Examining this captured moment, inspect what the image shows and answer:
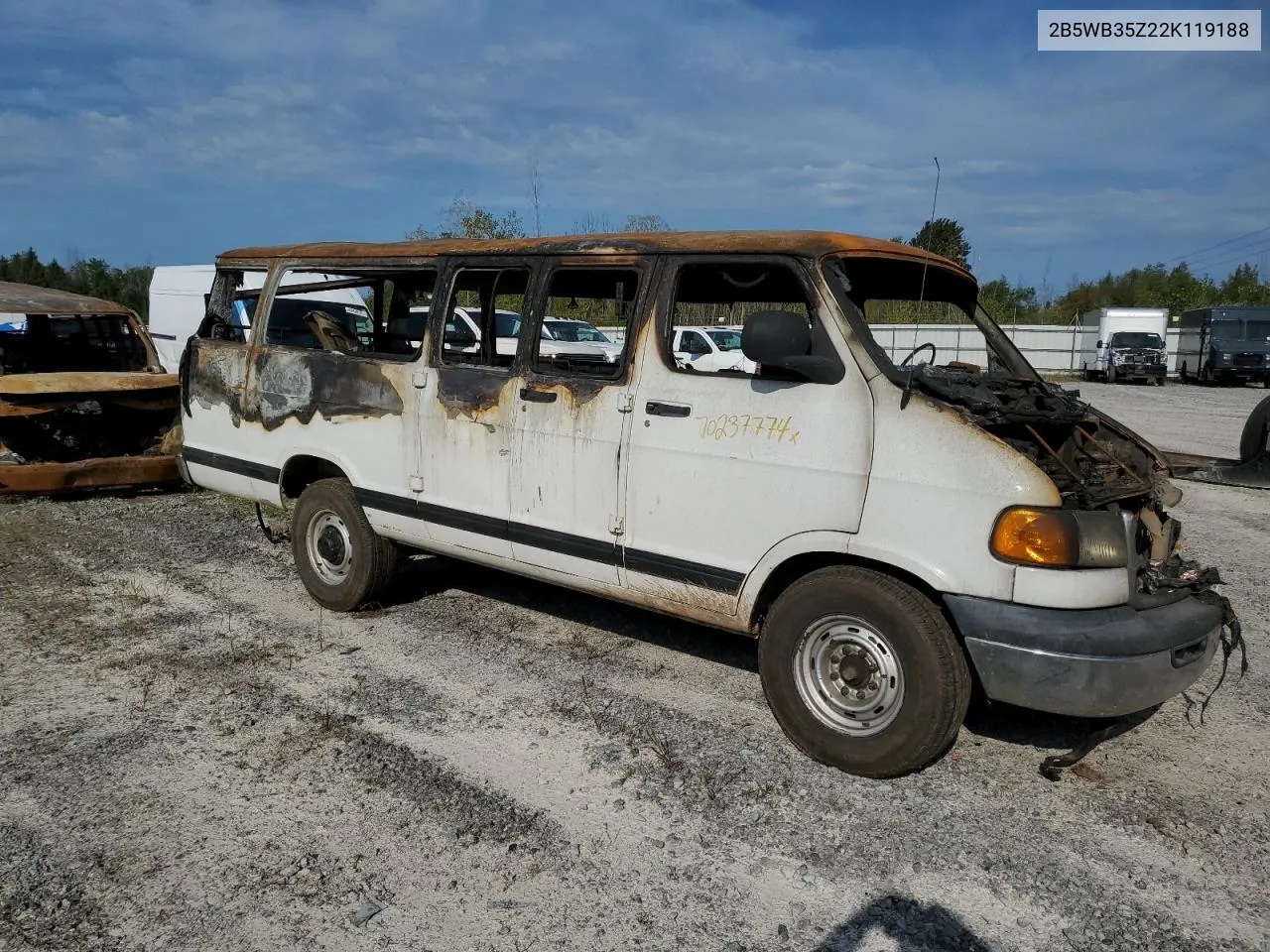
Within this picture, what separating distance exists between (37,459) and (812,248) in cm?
781

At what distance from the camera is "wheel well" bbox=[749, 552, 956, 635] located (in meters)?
3.66

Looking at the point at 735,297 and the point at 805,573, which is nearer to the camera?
the point at 805,573

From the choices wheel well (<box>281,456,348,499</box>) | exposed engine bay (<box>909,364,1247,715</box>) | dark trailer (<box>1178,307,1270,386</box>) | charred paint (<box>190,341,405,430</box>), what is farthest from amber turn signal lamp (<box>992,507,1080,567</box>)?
dark trailer (<box>1178,307,1270,386</box>)

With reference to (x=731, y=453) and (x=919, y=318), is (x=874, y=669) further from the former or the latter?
(x=919, y=318)

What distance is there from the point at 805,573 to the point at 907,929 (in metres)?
1.50

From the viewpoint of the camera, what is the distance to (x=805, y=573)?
402 centimetres

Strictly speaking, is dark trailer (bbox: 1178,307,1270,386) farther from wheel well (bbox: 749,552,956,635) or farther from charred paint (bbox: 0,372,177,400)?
wheel well (bbox: 749,552,956,635)

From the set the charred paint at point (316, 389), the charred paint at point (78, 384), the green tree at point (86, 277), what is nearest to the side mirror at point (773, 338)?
the charred paint at point (316, 389)

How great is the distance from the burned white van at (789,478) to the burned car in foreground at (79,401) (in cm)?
360

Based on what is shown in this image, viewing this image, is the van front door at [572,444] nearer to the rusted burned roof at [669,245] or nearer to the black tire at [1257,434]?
the rusted burned roof at [669,245]

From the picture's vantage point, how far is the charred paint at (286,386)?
5.31m

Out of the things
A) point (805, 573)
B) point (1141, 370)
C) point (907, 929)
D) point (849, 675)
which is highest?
point (1141, 370)

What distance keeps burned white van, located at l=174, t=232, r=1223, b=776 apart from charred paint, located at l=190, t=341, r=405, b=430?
20 millimetres

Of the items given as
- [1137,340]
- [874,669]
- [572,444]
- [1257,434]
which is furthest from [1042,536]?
[1137,340]
